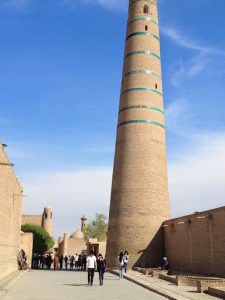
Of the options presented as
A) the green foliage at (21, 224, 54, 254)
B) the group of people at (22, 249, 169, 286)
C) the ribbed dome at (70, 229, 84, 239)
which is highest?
the ribbed dome at (70, 229, 84, 239)

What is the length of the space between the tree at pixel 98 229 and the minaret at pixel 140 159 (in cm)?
3501

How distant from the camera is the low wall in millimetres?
15289

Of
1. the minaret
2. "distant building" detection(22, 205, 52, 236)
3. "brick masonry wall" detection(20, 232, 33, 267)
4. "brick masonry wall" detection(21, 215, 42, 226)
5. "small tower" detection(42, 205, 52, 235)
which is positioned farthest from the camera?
"brick masonry wall" detection(21, 215, 42, 226)

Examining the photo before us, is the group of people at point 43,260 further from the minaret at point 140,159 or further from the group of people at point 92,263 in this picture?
the minaret at point 140,159

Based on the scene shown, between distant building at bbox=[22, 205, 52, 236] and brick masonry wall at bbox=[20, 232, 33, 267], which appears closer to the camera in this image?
brick masonry wall at bbox=[20, 232, 33, 267]

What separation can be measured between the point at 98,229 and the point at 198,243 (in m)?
41.1

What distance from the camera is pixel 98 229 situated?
57.3 meters

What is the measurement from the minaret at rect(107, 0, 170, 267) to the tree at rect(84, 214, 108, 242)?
35014 millimetres

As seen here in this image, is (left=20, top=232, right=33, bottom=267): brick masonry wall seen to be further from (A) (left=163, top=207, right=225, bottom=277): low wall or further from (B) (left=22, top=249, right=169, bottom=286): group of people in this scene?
(A) (left=163, top=207, right=225, bottom=277): low wall

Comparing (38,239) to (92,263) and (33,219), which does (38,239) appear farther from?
(92,263)

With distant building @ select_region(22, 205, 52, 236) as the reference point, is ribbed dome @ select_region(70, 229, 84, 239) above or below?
below

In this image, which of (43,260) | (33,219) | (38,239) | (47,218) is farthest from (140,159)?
(33,219)

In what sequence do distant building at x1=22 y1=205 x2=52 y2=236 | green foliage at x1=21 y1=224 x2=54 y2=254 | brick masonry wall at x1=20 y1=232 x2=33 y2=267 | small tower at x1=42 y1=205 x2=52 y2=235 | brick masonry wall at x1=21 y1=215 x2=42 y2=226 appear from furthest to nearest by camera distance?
1. brick masonry wall at x1=21 y1=215 x2=42 y2=226
2. distant building at x1=22 y1=205 x2=52 y2=236
3. small tower at x1=42 y1=205 x2=52 y2=235
4. green foliage at x1=21 y1=224 x2=54 y2=254
5. brick masonry wall at x1=20 y1=232 x2=33 y2=267

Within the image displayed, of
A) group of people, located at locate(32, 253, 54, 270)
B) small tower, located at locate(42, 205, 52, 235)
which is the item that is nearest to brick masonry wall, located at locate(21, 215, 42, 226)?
small tower, located at locate(42, 205, 52, 235)
